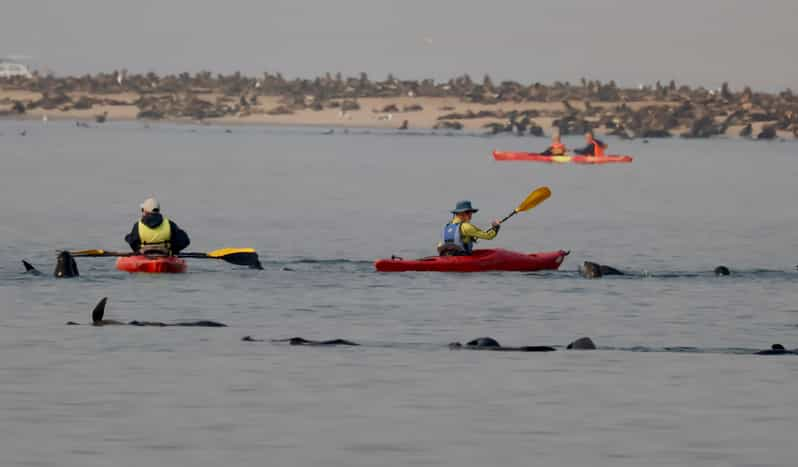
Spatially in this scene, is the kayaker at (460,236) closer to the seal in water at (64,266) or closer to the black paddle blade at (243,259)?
the black paddle blade at (243,259)

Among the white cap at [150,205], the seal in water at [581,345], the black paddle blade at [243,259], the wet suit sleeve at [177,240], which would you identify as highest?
the white cap at [150,205]

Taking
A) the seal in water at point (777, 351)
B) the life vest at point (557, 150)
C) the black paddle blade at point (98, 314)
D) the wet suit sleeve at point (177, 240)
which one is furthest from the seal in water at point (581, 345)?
the life vest at point (557, 150)

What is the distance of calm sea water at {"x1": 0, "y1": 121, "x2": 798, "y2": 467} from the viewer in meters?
21.0

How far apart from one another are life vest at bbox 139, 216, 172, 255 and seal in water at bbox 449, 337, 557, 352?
401 inches

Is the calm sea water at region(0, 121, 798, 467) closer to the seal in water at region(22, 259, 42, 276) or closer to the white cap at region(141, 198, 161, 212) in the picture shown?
the seal in water at region(22, 259, 42, 276)

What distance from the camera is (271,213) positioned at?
2530 inches

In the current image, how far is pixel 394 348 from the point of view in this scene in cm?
2816

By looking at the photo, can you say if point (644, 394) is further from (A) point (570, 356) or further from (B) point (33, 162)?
(B) point (33, 162)

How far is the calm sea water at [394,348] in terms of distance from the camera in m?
21.0

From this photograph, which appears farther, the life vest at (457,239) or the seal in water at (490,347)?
the life vest at (457,239)

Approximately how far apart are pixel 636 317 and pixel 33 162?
72.4 metres

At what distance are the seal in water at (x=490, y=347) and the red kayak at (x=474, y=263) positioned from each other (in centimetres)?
1013

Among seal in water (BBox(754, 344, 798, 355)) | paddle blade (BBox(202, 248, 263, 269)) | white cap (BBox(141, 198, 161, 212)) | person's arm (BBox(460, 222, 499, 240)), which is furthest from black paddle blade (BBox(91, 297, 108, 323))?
person's arm (BBox(460, 222, 499, 240))

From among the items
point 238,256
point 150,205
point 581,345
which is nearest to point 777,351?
point 581,345
